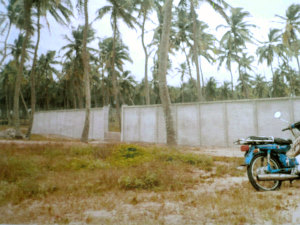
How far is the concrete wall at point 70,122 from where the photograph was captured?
17719 millimetres

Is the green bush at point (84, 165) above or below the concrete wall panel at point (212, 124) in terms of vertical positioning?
below

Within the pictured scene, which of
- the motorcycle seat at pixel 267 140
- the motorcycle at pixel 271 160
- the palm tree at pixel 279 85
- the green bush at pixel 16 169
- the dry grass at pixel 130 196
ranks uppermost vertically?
the palm tree at pixel 279 85

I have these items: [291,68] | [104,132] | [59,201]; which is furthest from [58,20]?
[291,68]

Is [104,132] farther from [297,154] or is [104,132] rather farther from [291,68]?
[291,68]

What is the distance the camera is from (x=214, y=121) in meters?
12.9

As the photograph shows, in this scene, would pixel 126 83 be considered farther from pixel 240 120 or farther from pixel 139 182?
pixel 139 182

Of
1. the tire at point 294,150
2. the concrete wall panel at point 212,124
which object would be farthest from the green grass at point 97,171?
the concrete wall panel at point 212,124

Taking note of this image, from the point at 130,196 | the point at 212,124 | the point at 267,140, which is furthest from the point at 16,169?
the point at 212,124

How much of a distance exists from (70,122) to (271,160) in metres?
19.1

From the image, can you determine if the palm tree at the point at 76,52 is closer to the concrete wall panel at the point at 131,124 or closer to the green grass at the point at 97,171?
the concrete wall panel at the point at 131,124

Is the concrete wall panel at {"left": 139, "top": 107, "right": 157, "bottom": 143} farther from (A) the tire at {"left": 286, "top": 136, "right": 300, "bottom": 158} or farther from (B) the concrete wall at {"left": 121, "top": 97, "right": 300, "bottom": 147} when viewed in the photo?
(A) the tire at {"left": 286, "top": 136, "right": 300, "bottom": 158}

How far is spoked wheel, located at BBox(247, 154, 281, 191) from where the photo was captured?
4043mm

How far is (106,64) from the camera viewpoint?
27.3 meters

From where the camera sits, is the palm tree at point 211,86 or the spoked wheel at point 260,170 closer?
the spoked wheel at point 260,170
